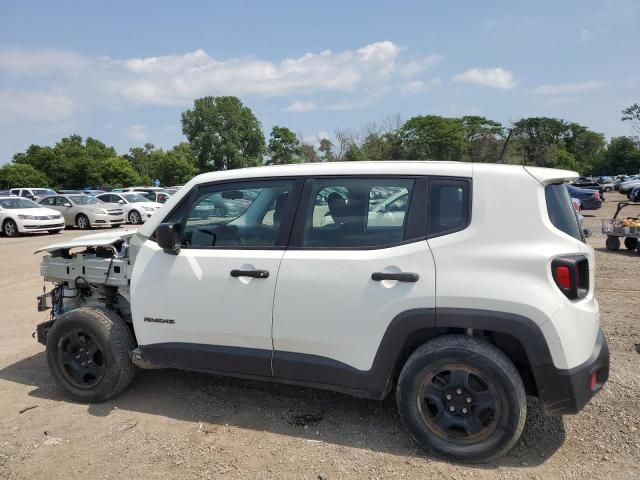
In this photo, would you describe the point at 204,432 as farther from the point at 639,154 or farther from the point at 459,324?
the point at 639,154

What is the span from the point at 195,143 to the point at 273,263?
77.2 meters

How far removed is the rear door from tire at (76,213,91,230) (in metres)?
19.6

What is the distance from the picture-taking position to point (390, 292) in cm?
300

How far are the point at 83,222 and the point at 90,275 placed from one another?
18.3 metres

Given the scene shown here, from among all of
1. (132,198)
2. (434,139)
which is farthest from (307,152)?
(132,198)

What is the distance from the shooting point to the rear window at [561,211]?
2949mm

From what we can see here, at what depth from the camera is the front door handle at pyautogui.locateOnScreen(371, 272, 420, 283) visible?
2.96 m

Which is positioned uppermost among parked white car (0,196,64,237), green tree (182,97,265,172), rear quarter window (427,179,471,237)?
green tree (182,97,265,172)

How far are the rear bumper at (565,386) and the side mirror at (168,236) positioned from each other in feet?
8.07

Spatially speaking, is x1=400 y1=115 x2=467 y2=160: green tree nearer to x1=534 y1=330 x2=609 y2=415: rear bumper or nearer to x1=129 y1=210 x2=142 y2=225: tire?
x1=129 y1=210 x2=142 y2=225: tire

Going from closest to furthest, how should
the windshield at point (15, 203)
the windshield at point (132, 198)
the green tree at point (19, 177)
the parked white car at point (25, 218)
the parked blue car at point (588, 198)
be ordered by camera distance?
the parked white car at point (25, 218) < the windshield at point (15, 203) < the windshield at point (132, 198) < the parked blue car at point (588, 198) < the green tree at point (19, 177)

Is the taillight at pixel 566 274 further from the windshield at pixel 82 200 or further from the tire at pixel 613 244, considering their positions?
the windshield at pixel 82 200

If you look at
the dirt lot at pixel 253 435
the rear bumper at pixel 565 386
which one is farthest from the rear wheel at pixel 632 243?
the rear bumper at pixel 565 386

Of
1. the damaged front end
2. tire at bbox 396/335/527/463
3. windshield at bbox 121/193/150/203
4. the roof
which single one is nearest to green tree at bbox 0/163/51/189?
windshield at bbox 121/193/150/203
